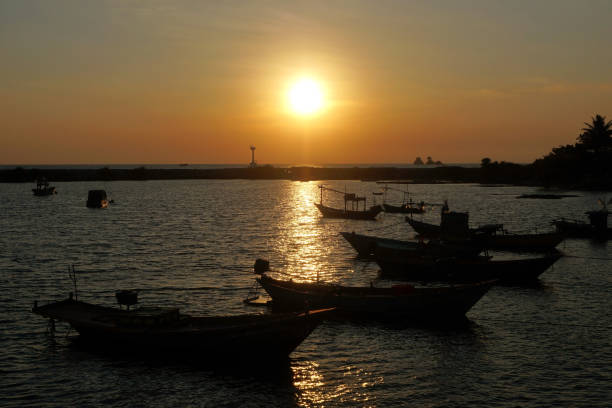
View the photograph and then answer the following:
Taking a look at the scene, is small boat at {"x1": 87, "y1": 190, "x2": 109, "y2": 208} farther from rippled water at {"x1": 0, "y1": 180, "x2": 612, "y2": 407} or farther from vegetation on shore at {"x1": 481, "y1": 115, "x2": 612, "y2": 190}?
vegetation on shore at {"x1": 481, "y1": 115, "x2": 612, "y2": 190}

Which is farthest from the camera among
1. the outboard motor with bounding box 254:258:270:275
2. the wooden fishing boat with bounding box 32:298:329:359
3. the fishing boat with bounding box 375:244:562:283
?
the fishing boat with bounding box 375:244:562:283

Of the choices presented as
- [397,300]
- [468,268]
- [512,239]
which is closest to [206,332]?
[397,300]

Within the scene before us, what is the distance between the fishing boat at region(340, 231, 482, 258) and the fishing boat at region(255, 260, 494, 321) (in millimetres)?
13249

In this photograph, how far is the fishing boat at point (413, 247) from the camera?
139ft

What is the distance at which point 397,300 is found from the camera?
90.4 ft

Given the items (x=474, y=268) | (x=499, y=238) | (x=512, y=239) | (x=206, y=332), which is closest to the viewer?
(x=206, y=332)

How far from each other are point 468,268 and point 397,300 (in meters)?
10.9

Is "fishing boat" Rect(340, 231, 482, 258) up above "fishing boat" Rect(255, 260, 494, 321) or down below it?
above

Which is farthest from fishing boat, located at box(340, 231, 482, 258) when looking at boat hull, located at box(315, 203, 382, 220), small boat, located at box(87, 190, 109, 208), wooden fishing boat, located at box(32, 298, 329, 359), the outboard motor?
small boat, located at box(87, 190, 109, 208)

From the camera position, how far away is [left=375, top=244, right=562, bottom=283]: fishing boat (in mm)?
36625

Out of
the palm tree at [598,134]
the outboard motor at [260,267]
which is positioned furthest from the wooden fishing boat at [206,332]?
the palm tree at [598,134]

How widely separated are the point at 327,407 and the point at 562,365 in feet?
34.0

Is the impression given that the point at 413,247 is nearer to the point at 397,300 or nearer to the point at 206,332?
the point at 397,300

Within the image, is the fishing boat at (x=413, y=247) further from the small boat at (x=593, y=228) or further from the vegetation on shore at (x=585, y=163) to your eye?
the vegetation on shore at (x=585, y=163)
